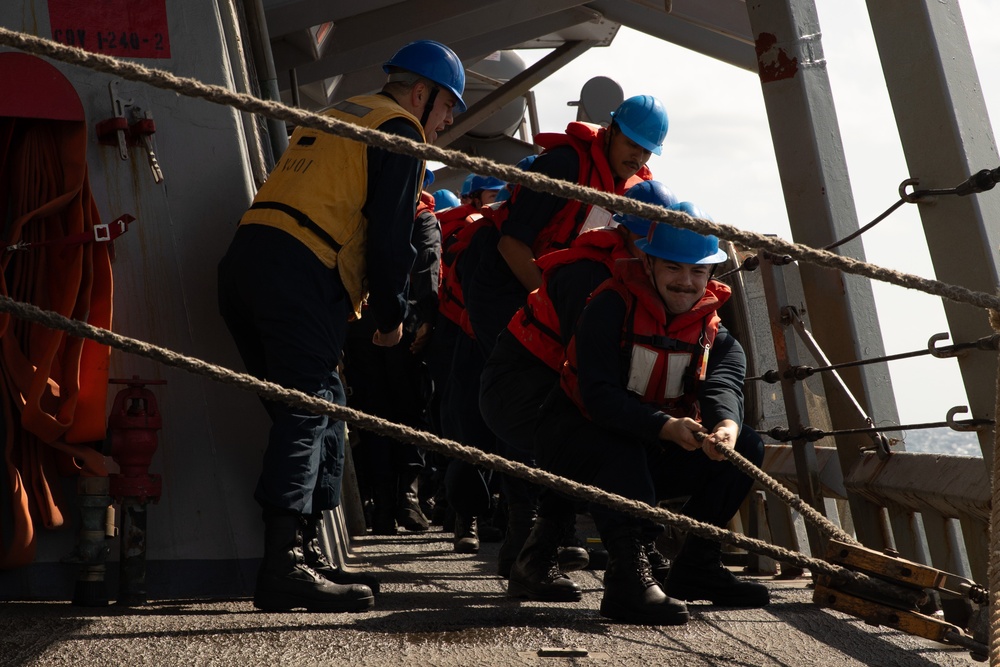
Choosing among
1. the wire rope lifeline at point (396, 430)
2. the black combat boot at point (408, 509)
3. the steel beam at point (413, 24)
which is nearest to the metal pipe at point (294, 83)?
the steel beam at point (413, 24)

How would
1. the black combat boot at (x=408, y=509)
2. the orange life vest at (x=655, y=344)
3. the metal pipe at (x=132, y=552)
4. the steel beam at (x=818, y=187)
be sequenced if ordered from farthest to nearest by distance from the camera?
1. the black combat boot at (x=408, y=509)
2. the steel beam at (x=818, y=187)
3. the orange life vest at (x=655, y=344)
4. the metal pipe at (x=132, y=552)

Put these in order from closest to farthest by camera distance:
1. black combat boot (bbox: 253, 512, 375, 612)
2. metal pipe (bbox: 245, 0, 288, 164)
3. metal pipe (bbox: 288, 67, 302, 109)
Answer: black combat boot (bbox: 253, 512, 375, 612), metal pipe (bbox: 245, 0, 288, 164), metal pipe (bbox: 288, 67, 302, 109)

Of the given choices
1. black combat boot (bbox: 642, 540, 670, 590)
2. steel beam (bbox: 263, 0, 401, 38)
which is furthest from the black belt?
steel beam (bbox: 263, 0, 401, 38)

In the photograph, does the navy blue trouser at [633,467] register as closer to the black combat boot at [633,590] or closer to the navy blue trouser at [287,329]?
the black combat boot at [633,590]

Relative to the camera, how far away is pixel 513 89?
1056cm

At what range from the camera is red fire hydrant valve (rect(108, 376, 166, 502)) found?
10.1ft

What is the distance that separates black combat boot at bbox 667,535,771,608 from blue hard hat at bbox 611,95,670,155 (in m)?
1.49

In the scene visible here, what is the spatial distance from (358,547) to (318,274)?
7.16 ft

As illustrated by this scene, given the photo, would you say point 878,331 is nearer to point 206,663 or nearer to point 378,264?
point 378,264

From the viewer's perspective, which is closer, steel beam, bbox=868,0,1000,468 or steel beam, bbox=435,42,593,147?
steel beam, bbox=868,0,1000,468

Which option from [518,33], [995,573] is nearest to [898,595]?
[995,573]

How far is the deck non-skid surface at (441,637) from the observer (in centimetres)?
240

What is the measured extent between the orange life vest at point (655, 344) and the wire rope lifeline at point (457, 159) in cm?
112

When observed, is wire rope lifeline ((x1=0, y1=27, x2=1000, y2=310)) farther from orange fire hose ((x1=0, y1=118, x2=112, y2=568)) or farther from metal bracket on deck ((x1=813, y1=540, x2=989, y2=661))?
orange fire hose ((x1=0, y1=118, x2=112, y2=568))
